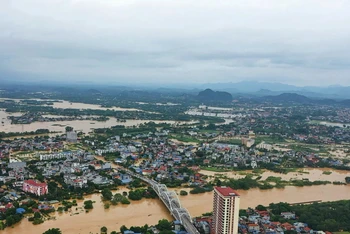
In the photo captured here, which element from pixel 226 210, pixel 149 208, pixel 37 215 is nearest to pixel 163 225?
pixel 149 208

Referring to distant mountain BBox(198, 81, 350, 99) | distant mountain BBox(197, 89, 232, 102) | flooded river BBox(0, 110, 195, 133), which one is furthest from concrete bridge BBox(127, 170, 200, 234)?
distant mountain BBox(198, 81, 350, 99)

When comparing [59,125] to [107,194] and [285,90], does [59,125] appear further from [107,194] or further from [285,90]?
[285,90]

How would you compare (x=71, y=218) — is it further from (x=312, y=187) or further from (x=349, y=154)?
(x=349, y=154)

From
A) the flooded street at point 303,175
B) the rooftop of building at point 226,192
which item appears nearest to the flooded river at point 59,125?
the flooded street at point 303,175

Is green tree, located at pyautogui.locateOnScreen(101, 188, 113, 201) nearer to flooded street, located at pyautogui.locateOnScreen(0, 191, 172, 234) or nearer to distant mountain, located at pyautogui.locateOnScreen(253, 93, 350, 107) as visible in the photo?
flooded street, located at pyautogui.locateOnScreen(0, 191, 172, 234)

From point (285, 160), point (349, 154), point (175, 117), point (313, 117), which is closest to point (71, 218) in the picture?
point (285, 160)

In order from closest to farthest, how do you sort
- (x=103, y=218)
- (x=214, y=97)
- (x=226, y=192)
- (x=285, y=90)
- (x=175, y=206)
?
(x=226, y=192), (x=103, y=218), (x=175, y=206), (x=214, y=97), (x=285, y=90)

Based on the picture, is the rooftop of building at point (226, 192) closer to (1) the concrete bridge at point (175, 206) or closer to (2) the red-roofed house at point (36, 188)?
(1) the concrete bridge at point (175, 206)
